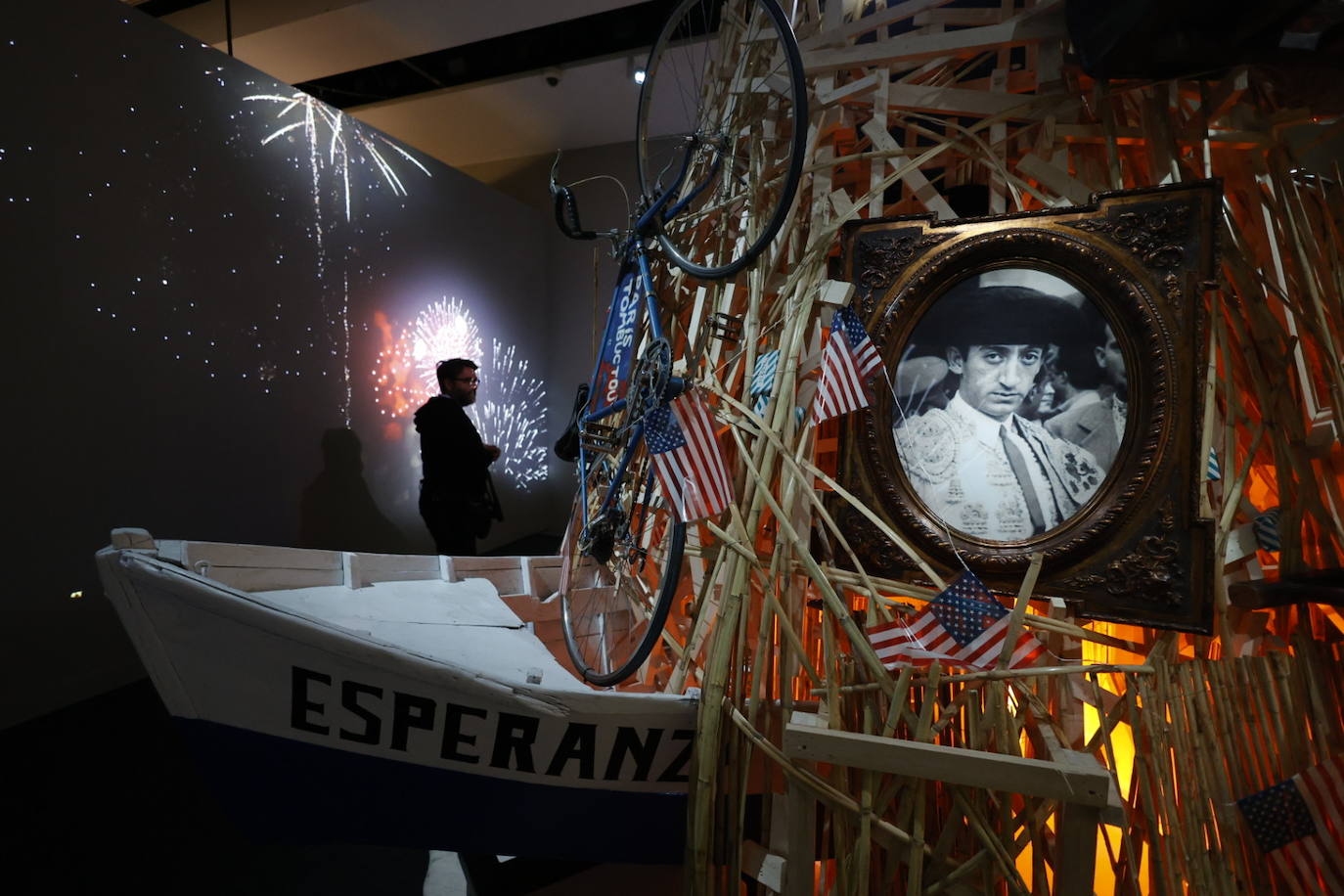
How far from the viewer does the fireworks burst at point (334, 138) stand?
464 centimetres

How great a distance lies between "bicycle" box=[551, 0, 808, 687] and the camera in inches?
92.4

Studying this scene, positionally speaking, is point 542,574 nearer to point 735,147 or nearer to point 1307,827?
point 735,147

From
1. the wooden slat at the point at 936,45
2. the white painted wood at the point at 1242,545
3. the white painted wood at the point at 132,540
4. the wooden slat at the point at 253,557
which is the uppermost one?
the wooden slat at the point at 936,45

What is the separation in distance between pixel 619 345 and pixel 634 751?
1.49 metres

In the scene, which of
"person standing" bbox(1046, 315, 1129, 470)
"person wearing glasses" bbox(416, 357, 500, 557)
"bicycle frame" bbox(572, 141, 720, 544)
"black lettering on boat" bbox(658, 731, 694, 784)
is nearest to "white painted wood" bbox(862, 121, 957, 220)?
"bicycle frame" bbox(572, 141, 720, 544)

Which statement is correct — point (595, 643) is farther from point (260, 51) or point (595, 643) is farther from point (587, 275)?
point (260, 51)

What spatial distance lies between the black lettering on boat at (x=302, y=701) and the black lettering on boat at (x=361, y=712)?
4cm

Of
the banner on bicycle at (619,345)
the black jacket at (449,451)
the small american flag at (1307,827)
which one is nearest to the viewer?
the small american flag at (1307,827)

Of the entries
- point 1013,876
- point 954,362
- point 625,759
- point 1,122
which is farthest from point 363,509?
point 1013,876

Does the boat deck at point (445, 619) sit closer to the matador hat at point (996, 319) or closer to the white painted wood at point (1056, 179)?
the matador hat at point (996, 319)

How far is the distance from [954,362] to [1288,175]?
1015mm

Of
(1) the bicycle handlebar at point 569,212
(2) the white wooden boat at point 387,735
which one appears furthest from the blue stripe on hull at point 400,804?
(1) the bicycle handlebar at point 569,212

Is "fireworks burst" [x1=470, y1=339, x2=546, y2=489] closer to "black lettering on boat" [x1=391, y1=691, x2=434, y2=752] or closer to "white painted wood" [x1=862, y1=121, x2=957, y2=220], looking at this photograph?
"white painted wood" [x1=862, y1=121, x2=957, y2=220]

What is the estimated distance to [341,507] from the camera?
515 cm
